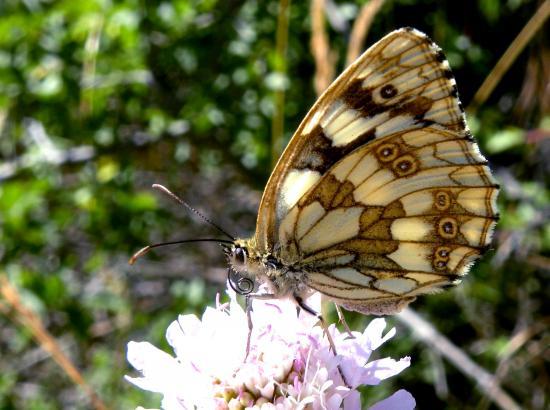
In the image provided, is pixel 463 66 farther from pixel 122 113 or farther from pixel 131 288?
pixel 131 288

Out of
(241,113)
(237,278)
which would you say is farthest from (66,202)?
(237,278)

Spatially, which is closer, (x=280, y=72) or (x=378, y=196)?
(x=378, y=196)

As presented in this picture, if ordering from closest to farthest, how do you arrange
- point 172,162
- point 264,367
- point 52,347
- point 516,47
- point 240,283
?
1. point 264,367
2. point 240,283
3. point 52,347
4. point 516,47
5. point 172,162

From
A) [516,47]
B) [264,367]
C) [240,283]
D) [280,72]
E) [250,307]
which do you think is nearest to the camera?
[264,367]

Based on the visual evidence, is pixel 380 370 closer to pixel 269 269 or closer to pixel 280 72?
pixel 269 269

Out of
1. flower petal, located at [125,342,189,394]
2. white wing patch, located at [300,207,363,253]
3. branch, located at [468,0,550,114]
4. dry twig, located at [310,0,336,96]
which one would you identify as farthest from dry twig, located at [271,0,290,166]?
flower petal, located at [125,342,189,394]

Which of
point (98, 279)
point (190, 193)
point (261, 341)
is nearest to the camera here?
point (261, 341)

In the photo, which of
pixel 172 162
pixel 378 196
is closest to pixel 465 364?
pixel 378 196
